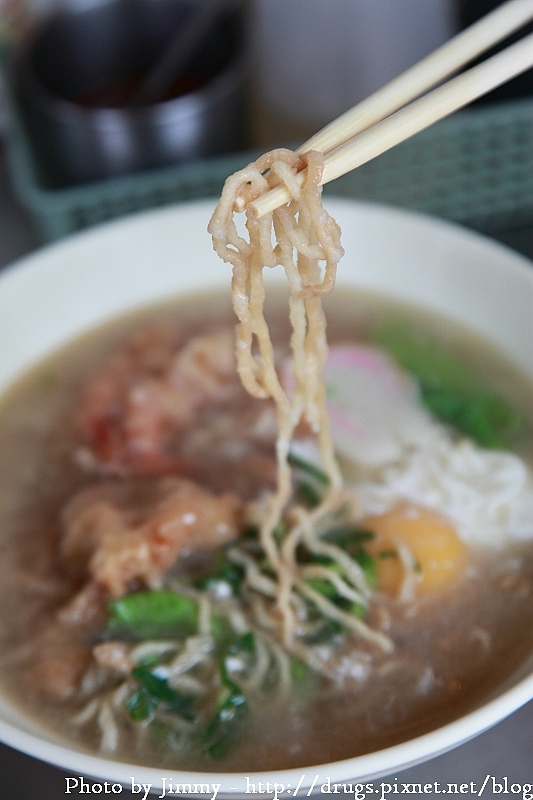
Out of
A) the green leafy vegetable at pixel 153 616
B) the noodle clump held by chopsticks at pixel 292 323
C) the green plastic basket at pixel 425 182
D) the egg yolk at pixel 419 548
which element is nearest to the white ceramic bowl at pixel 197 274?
the green plastic basket at pixel 425 182

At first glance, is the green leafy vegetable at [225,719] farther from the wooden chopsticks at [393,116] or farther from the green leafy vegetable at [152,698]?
the wooden chopsticks at [393,116]

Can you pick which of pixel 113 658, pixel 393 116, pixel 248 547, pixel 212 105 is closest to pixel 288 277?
pixel 393 116

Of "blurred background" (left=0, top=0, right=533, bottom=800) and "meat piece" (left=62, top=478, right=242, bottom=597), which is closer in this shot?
"meat piece" (left=62, top=478, right=242, bottom=597)

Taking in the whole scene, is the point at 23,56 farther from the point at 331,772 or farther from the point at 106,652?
the point at 331,772

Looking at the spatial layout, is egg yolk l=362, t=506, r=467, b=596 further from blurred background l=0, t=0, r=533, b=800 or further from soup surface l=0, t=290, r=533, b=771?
blurred background l=0, t=0, r=533, b=800

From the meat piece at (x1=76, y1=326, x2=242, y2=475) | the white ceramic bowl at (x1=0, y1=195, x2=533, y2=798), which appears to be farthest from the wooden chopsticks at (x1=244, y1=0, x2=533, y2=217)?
the meat piece at (x1=76, y1=326, x2=242, y2=475)

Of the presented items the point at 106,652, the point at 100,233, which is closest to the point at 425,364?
the point at 100,233
